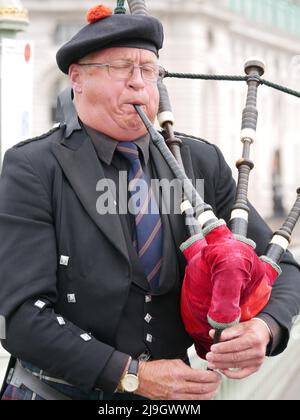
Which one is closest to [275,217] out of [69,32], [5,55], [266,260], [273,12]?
[69,32]

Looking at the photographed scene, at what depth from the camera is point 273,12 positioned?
50781 mm

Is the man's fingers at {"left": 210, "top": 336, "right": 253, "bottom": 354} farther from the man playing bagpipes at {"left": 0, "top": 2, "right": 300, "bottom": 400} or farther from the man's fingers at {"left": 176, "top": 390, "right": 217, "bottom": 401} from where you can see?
the man's fingers at {"left": 176, "top": 390, "right": 217, "bottom": 401}

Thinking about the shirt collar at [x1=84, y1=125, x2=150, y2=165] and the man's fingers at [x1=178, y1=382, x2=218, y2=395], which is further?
the shirt collar at [x1=84, y1=125, x2=150, y2=165]

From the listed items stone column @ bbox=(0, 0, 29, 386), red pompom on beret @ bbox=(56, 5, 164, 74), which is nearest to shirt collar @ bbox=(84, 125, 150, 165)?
red pompom on beret @ bbox=(56, 5, 164, 74)

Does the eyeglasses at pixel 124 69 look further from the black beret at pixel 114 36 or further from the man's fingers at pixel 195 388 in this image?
the man's fingers at pixel 195 388

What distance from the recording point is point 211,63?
38594 millimetres

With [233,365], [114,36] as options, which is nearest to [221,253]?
[233,365]

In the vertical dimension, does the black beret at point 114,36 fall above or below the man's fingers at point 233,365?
above

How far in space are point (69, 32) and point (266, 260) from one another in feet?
115

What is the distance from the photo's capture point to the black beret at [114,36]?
9.59 ft

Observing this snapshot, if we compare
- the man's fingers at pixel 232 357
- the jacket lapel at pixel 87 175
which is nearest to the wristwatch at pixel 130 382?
the man's fingers at pixel 232 357

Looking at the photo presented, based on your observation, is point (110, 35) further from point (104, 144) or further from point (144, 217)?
point (144, 217)

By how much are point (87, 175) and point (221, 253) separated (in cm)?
59

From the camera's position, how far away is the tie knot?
3.05 metres
